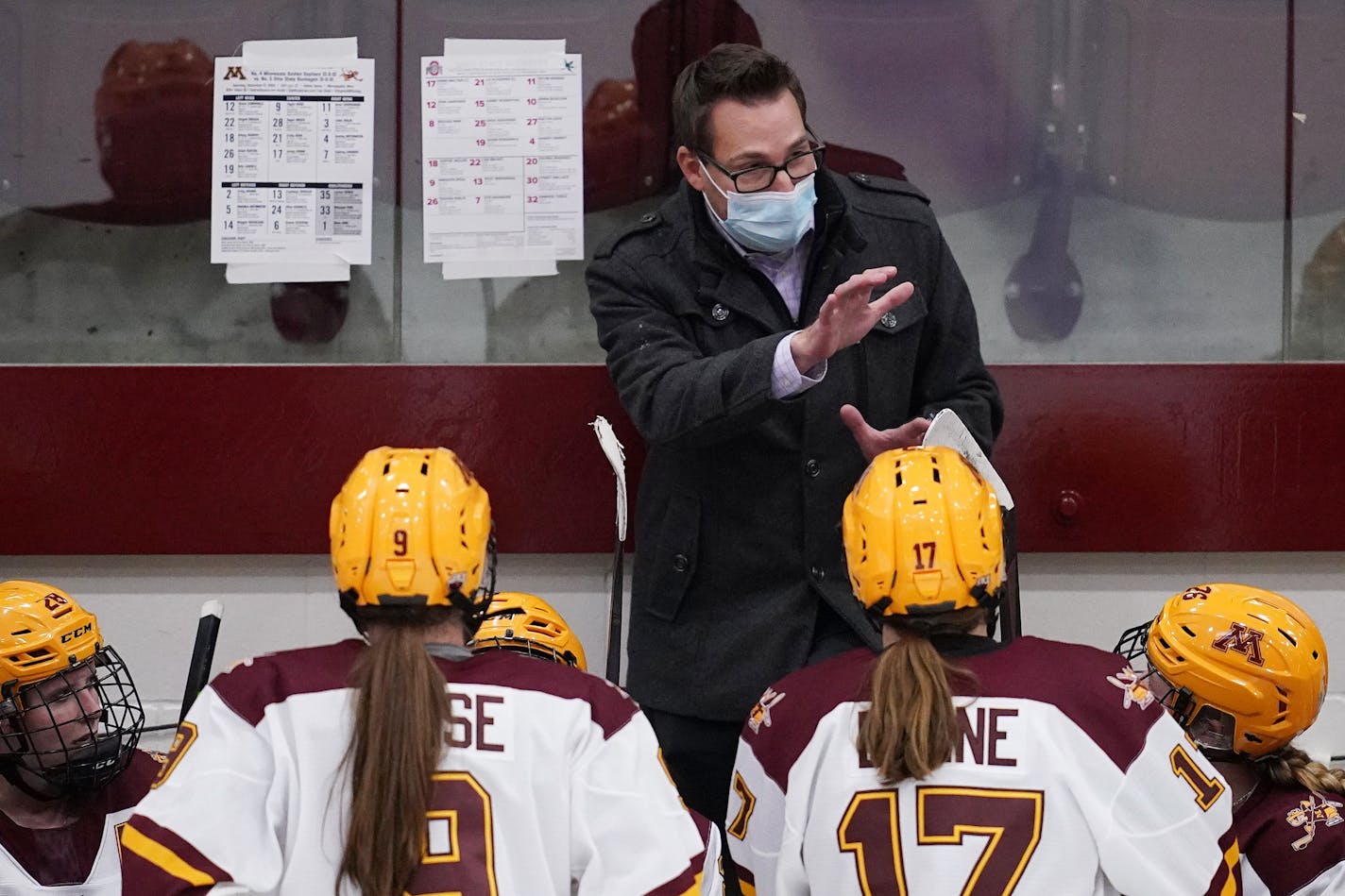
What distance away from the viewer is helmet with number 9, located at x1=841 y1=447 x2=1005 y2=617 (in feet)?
6.41

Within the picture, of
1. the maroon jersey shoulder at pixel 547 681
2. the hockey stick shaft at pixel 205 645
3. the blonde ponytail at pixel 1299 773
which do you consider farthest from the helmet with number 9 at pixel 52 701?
the blonde ponytail at pixel 1299 773

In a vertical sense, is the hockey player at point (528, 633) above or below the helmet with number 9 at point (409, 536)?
below

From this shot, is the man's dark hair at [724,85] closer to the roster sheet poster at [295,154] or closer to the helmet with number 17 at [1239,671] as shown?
the roster sheet poster at [295,154]

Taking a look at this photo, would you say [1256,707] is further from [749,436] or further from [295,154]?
[295,154]

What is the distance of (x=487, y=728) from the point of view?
73.9 inches

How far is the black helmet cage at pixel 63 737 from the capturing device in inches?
91.0

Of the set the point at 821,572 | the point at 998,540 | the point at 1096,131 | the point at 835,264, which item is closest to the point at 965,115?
the point at 1096,131

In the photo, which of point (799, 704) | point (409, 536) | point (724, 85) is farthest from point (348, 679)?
point (724, 85)

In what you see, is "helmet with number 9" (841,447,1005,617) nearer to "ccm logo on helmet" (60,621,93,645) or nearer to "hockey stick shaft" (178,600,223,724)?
"hockey stick shaft" (178,600,223,724)

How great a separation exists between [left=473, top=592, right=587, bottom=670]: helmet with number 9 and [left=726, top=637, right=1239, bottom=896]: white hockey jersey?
28.8 inches

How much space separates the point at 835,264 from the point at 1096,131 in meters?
1.11

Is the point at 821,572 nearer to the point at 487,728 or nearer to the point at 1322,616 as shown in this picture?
the point at 487,728

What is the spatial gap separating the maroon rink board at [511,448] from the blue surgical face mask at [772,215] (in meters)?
0.69

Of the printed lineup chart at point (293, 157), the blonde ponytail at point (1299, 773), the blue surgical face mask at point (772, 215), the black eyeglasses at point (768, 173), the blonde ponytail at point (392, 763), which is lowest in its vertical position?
the blonde ponytail at point (1299, 773)
